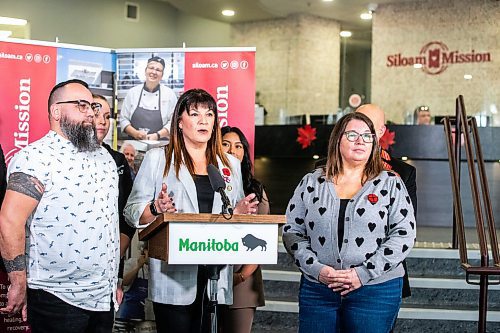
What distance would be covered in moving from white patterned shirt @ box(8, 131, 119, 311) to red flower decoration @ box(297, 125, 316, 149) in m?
7.38

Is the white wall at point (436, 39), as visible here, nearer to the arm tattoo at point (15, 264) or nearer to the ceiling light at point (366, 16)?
the ceiling light at point (366, 16)

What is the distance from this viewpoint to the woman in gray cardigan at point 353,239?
3.14m

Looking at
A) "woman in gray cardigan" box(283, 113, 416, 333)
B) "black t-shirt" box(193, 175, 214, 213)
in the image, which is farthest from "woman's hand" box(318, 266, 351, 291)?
"black t-shirt" box(193, 175, 214, 213)

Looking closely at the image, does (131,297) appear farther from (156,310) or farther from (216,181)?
(216,181)

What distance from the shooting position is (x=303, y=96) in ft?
46.1

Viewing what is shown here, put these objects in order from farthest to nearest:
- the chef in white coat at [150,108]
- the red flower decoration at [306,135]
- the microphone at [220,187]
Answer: the red flower decoration at [306,135] → the chef in white coat at [150,108] → the microphone at [220,187]

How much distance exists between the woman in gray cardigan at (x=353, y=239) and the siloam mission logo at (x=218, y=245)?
2.10 feet

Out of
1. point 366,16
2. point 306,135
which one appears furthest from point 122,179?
point 366,16

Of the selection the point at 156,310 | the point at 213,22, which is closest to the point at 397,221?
the point at 156,310

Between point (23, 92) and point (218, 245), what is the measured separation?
2482mm

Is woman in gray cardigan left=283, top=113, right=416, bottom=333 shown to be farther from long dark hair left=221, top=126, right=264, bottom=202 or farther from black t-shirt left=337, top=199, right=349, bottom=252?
long dark hair left=221, top=126, right=264, bottom=202

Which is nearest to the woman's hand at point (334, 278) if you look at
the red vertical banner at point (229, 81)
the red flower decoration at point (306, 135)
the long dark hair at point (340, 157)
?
the long dark hair at point (340, 157)

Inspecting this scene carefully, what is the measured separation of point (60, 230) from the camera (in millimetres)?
2908

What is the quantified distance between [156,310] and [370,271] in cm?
86
